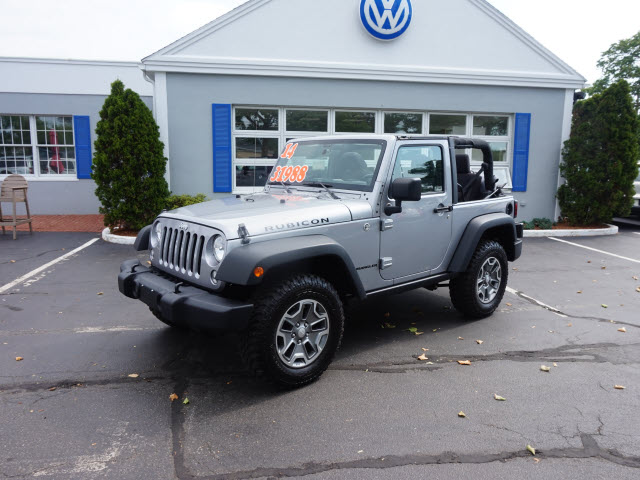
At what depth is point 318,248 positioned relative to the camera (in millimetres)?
3613

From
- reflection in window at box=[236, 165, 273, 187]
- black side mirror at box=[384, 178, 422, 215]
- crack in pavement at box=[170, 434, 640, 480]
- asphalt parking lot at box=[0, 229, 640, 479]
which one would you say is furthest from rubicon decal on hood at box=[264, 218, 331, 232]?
reflection in window at box=[236, 165, 273, 187]

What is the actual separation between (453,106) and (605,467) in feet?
33.7

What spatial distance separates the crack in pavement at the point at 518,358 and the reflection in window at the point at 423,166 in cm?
158

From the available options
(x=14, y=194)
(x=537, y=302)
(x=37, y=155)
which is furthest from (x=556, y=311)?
(x=37, y=155)

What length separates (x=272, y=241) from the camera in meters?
3.54

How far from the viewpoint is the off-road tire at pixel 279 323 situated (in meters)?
3.42

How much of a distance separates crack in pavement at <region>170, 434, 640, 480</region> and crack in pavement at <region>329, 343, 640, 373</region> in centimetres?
120

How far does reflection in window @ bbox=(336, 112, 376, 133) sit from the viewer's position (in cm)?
1162

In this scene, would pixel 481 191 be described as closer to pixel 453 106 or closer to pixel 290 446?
pixel 290 446

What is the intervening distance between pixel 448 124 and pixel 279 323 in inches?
392

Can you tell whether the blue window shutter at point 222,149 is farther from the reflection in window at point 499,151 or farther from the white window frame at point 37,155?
the reflection in window at point 499,151

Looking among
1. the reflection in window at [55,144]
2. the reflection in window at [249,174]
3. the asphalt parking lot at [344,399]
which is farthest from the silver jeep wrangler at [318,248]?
the reflection in window at [55,144]

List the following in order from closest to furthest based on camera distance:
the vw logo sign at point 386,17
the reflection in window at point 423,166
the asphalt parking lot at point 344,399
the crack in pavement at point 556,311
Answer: the asphalt parking lot at point 344,399 → the reflection in window at point 423,166 → the crack in pavement at point 556,311 → the vw logo sign at point 386,17

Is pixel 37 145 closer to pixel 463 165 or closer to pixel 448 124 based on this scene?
pixel 448 124
